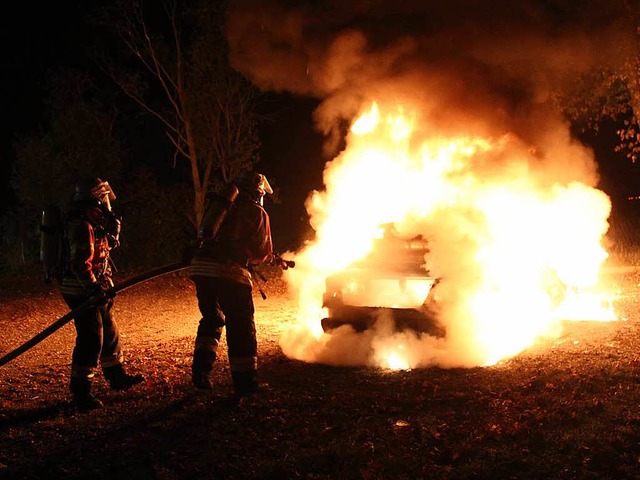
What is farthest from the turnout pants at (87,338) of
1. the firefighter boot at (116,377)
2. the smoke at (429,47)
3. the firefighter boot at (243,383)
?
the smoke at (429,47)

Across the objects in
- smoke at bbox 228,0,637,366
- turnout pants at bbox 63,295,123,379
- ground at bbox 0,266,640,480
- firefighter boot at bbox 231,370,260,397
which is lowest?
ground at bbox 0,266,640,480

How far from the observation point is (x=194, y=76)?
16.8 meters

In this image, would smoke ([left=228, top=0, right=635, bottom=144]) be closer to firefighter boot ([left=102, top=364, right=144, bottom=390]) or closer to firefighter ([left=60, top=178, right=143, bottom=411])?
firefighter ([left=60, top=178, right=143, bottom=411])

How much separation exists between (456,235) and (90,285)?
4.08 meters

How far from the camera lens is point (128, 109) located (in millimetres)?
21672

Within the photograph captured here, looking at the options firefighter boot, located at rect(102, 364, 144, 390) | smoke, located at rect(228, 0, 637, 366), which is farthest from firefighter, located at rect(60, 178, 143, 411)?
smoke, located at rect(228, 0, 637, 366)

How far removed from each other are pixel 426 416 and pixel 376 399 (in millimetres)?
547

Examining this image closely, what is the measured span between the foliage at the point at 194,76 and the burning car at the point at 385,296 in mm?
11254

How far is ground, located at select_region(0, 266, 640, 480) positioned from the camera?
153 inches

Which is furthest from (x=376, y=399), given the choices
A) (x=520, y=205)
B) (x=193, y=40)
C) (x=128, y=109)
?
(x=128, y=109)

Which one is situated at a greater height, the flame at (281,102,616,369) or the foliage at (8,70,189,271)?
the foliage at (8,70,189,271)

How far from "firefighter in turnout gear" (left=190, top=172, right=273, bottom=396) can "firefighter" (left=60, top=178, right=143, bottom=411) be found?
0.86 metres

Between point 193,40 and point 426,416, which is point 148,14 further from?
point 426,416

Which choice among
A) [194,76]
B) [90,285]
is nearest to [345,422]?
[90,285]
